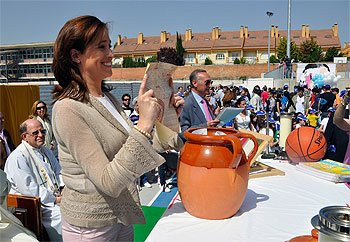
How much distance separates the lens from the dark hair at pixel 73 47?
107 cm

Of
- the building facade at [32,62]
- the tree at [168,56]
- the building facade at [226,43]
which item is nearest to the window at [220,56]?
the building facade at [226,43]

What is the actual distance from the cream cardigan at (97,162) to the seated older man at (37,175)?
169 cm

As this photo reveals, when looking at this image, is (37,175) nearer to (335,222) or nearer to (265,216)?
(265,216)

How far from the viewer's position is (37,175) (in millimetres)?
2824

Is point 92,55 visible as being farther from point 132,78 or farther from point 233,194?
point 132,78

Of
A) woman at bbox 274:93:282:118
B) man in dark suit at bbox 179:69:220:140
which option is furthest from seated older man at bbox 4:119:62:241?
woman at bbox 274:93:282:118

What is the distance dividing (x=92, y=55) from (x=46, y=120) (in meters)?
4.46

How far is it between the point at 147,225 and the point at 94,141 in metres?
2.38

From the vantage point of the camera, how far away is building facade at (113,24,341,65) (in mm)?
51850

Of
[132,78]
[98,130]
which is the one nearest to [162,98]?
[98,130]

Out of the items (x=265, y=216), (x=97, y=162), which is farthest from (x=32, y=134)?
(x=265, y=216)

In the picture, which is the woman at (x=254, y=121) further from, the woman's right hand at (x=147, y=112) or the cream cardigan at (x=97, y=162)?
the woman's right hand at (x=147, y=112)

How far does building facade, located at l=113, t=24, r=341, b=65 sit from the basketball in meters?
48.3

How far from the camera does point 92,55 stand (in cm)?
111
